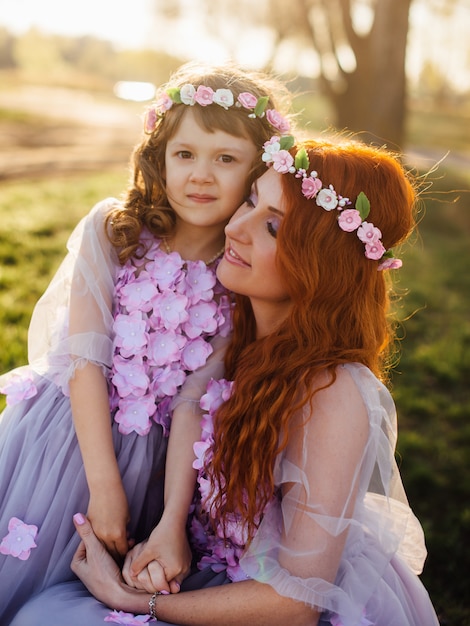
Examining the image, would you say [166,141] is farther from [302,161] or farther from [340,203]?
[340,203]

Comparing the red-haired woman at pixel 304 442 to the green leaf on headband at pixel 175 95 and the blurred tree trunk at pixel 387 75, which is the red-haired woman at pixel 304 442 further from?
the blurred tree trunk at pixel 387 75

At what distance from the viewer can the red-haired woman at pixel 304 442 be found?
185 cm

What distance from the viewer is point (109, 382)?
2.39 metres

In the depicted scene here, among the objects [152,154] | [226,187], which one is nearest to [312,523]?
[226,187]

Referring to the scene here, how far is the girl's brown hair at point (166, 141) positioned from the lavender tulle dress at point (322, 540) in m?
0.72

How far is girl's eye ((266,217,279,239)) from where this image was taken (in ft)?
6.72

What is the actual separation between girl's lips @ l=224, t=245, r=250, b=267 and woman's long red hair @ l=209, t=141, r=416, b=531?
0.17 meters

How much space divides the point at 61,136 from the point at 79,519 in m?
12.9

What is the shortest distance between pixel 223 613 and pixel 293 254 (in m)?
1.08

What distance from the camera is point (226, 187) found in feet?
7.63

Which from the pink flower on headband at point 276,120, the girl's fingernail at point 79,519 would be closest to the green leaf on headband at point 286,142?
the pink flower on headband at point 276,120

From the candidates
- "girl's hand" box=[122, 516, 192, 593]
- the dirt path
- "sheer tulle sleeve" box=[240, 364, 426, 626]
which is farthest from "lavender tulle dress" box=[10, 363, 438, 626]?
the dirt path

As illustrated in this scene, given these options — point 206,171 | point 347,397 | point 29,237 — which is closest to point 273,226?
point 206,171

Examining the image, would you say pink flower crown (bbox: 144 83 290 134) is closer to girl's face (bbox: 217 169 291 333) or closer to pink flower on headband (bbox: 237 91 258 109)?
pink flower on headband (bbox: 237 91 258 109)
